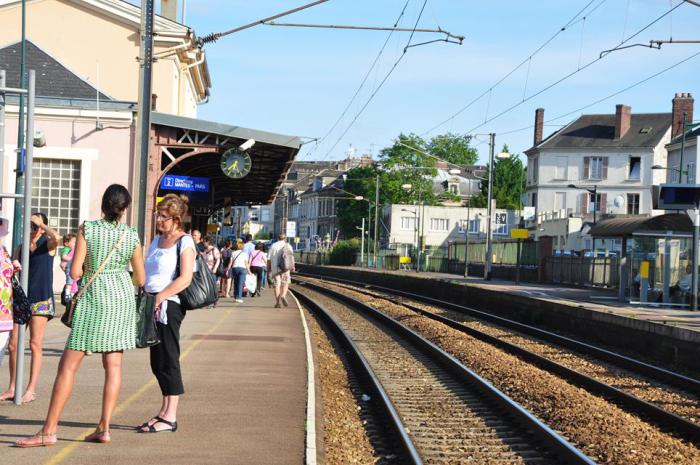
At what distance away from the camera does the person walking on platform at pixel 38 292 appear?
31.2ft

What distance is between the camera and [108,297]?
7680mm

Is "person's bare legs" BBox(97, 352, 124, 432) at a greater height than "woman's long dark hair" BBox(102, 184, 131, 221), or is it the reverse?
"woman's long dark hair" BBox(102, 184, 131, 221)

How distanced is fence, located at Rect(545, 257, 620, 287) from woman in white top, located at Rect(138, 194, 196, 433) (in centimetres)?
3364

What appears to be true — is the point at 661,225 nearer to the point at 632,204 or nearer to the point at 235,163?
the point at 235,163

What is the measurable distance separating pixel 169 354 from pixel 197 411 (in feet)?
5.28


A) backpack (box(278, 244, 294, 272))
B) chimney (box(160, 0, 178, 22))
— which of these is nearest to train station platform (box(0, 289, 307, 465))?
backpack (box(278, 244, 294, 272))

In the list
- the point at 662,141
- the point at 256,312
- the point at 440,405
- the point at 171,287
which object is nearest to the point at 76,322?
the point at 171,287

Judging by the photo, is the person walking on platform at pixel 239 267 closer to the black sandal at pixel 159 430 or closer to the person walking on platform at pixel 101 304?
the black sandal at pixel 159 430

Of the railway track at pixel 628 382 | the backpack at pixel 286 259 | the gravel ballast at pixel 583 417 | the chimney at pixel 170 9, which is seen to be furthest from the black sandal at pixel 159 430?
the chimney at pixel 170 9

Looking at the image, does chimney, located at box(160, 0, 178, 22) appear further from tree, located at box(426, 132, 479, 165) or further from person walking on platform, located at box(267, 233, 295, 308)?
tree, located at box(426, 132, 479, 165)

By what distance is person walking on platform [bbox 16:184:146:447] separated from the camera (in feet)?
25.0

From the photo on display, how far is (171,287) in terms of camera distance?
8250 millimetres

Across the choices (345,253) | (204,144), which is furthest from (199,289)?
(345,253)

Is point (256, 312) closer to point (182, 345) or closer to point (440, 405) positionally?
point (182, 345)
